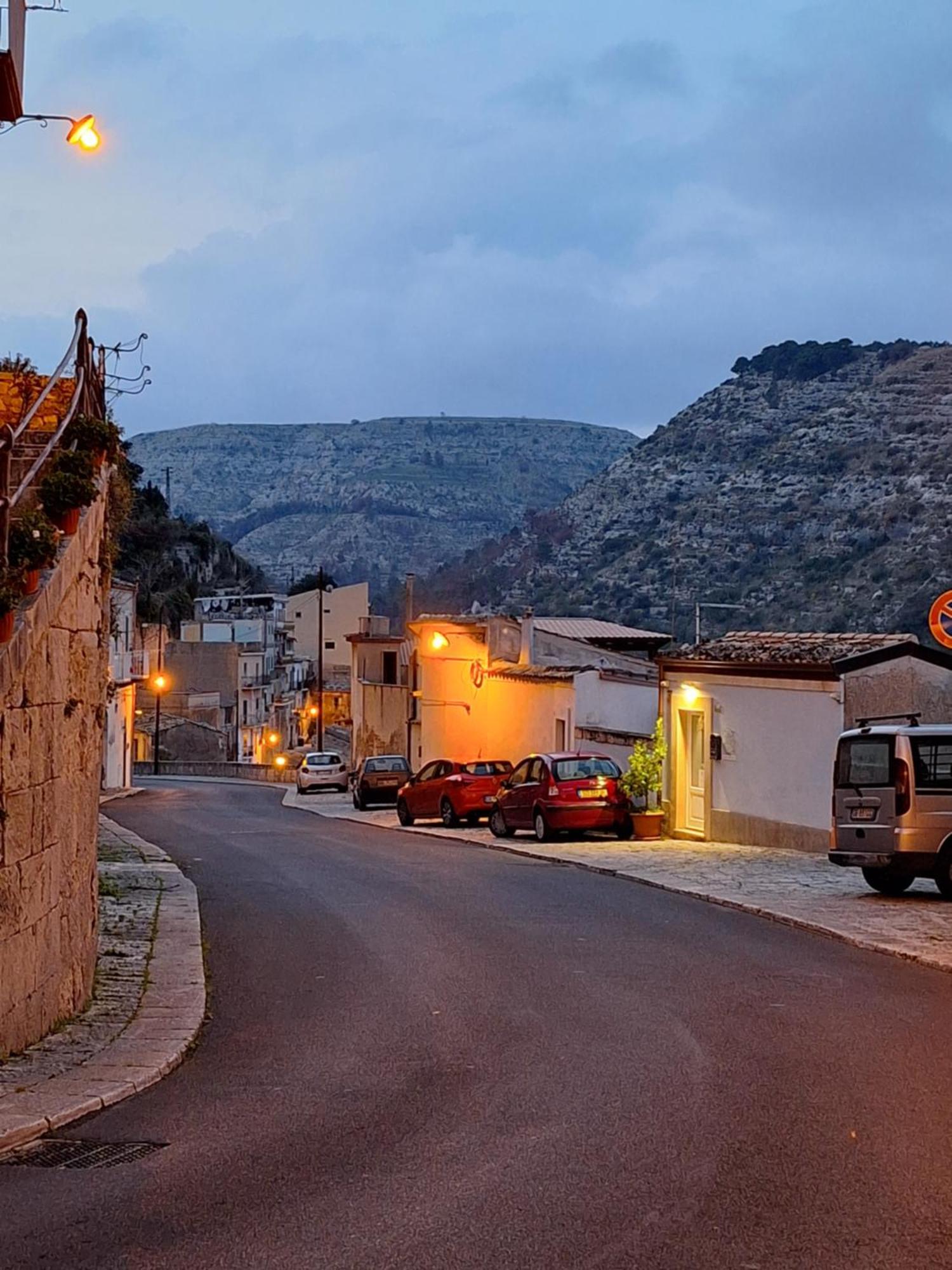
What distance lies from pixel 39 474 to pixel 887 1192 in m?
7.53

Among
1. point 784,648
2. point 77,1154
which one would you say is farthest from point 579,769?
point 77,1154

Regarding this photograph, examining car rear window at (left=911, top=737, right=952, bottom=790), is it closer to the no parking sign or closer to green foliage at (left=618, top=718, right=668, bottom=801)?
the no parking sign

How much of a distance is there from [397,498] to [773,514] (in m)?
98.9

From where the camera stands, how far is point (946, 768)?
55.9ft

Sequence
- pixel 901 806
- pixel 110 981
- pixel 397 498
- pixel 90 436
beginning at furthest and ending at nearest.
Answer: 1. pixel 397 498
2. pixel 901 806
3. pixel 110 981
4. pixel 90 436

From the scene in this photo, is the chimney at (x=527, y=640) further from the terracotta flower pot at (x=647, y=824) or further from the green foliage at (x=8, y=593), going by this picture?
the green foliage at (x=8, y=593)

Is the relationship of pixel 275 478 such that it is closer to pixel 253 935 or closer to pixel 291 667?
pixel 291 667

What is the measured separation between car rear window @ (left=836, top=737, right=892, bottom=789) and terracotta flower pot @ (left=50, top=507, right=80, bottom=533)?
10.6 meters

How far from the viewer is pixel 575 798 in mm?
27328

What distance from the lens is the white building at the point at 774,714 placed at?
22812 mm

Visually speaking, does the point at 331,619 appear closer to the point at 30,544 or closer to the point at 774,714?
the point at 774,714

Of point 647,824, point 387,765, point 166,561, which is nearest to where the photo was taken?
point 647,824

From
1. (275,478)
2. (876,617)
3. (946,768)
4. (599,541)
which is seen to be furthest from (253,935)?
(275,478)

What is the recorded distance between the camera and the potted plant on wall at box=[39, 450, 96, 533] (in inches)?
382
